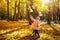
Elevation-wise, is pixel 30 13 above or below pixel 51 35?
above

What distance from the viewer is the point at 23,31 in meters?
2.61

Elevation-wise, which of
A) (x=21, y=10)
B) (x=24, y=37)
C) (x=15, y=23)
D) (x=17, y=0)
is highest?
(x=17, y=0)

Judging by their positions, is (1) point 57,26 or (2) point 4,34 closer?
(2) point 4,34

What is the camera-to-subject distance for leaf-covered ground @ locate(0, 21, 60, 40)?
254cm

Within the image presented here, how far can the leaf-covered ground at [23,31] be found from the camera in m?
2.54

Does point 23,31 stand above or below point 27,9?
below

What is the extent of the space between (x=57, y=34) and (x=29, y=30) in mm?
482

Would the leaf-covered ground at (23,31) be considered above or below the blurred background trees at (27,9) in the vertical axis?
below

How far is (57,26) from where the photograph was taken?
2.71m

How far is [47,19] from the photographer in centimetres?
270

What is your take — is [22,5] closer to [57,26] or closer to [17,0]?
[17,0]

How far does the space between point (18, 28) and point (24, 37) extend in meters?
0.18

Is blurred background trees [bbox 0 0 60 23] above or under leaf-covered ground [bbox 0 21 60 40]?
above

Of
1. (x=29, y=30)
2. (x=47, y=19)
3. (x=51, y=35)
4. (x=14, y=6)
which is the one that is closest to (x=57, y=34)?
(x=51, y=35)
